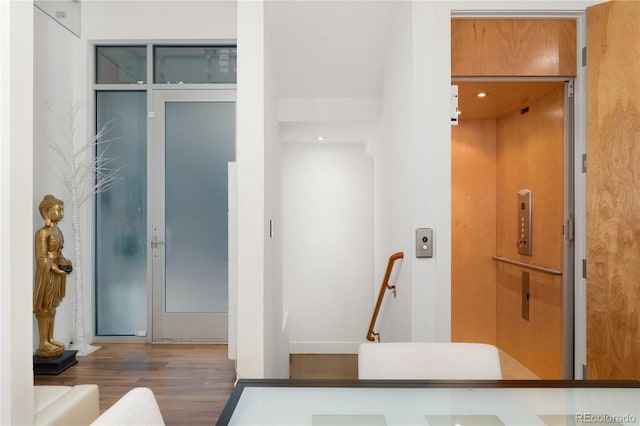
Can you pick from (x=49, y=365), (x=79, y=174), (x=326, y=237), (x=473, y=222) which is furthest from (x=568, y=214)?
(x=79, y=174)

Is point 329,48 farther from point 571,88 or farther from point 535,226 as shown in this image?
point 535,226

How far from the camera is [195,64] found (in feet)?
14.6

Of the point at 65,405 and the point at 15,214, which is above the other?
the point at 15,214

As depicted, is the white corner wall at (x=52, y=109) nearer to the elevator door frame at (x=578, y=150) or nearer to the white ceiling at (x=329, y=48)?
the white ceiling at (x=329, y=48)

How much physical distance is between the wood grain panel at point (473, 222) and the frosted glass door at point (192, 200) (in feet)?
7.65

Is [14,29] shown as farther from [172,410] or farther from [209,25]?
[209,25]

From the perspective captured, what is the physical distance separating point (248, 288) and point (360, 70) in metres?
1.98

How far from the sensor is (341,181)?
4.90m

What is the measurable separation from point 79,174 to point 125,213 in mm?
578

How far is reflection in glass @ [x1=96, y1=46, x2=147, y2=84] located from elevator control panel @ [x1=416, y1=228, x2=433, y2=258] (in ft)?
11.6

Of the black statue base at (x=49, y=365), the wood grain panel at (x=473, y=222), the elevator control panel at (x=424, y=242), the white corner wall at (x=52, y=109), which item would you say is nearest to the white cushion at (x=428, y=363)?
the elevator control panel at (x=424, y=242)

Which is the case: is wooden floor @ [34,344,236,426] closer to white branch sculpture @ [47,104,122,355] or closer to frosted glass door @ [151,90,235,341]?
white branch sculpture @ [47,104,122,355]

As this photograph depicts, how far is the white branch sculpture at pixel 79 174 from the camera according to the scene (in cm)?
389

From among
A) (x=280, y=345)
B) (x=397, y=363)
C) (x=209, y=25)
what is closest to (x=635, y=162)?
(x=397, y=363)
